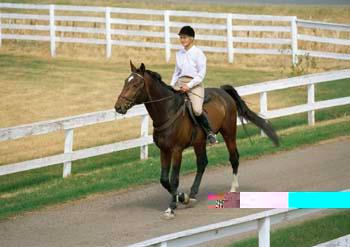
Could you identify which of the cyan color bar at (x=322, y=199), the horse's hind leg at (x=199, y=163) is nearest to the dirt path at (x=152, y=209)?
the horse's hind leg at (x=199, y=163)

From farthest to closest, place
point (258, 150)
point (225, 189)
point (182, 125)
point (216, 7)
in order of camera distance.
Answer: point (216, 7) < point (258, 150) < point (225, 189) < point (182, 125)

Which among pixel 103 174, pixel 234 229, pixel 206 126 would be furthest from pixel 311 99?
pixel 234 229

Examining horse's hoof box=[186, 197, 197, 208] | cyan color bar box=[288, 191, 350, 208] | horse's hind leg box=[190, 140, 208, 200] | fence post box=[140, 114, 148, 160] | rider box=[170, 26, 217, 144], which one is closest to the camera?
cyan color bar box=[288, 191, 350, 208]

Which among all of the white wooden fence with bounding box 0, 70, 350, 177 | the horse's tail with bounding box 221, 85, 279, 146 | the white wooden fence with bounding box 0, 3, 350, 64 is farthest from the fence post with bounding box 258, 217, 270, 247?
the white wooden fence with bounding box 0, 3, 350, 64

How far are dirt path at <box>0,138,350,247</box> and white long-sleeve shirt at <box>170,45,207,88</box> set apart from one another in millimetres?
1811

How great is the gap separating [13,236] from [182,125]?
9.39ft

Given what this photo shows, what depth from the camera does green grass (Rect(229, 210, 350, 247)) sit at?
13930mm

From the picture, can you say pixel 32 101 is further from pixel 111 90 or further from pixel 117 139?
pixel 117 139

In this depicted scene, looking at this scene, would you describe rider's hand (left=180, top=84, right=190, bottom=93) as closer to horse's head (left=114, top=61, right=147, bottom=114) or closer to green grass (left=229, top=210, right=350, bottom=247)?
horse's head (left=114, top=61, right=147, bottom=114)

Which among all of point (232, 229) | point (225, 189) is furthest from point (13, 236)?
point (232, 229)

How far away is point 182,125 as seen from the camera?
16.5m

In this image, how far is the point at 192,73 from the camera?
653 inches

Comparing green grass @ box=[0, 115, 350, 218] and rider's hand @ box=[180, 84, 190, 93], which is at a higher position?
rider's hand @ box=[180, 84, 190, 93]

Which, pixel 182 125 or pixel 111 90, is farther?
pixel 111 90
